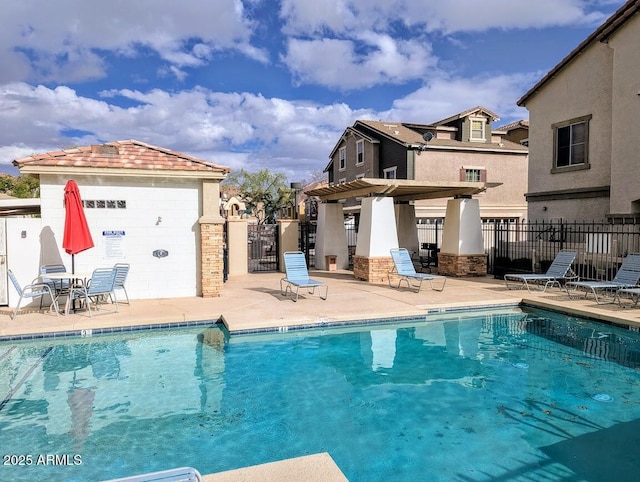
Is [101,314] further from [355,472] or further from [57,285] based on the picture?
[355,472]

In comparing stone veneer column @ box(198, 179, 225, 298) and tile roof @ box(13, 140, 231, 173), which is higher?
tile roof @ box(13, 140, 231, 173)

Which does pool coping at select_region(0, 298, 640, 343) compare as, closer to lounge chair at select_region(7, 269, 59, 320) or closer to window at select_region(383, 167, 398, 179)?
lounge chair at select_region(7, 269, 59, 320)

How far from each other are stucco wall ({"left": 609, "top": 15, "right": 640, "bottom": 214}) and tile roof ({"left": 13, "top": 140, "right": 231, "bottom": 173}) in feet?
40.9

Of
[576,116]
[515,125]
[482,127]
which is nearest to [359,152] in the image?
[482,127]

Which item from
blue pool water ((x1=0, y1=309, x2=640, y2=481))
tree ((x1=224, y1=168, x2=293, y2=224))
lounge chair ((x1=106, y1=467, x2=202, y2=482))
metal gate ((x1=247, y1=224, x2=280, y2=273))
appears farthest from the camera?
tree ((x1=224, y1=168, x2=293, y2=224))

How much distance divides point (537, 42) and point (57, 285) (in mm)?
17046

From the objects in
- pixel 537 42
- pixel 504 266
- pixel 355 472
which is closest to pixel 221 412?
pixel 355 472

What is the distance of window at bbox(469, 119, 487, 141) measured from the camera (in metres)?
30.6

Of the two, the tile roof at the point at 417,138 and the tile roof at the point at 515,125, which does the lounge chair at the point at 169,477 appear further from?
the tile roof at the point at 515,125

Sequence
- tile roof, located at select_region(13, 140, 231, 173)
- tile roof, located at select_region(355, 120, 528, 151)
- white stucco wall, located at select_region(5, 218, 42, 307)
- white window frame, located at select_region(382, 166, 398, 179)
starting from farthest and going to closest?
white window frame, located at select_region(382, 166, 398, 179)
tile roof, located at select_region(355, 120, 528, 151)
tile roof, located at select_region(13, 140, 231, 173)
white stucco wall, located at select_region(5, 218, 42, 307)

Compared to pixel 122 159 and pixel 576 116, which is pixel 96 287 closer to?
pixel 122 159

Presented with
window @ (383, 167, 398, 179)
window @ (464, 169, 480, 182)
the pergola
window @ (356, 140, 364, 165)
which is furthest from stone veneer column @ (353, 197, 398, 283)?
window @ (356, 140, 364, 165)

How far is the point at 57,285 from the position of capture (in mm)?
9930

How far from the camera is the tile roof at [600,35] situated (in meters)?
14.1
